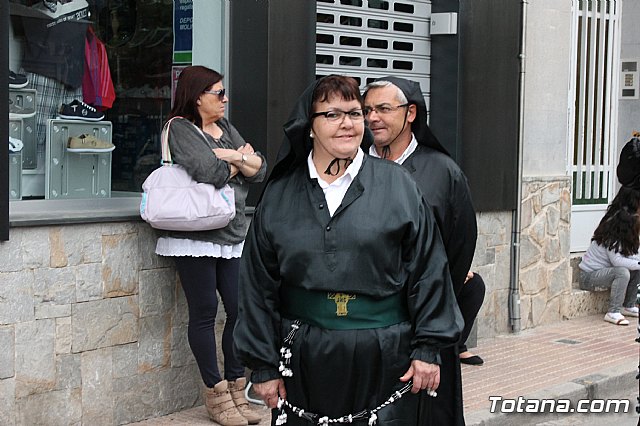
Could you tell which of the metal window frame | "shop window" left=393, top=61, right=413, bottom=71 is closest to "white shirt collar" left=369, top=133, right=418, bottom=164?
"shop window" left=393, top=61, right=413, bottom=71

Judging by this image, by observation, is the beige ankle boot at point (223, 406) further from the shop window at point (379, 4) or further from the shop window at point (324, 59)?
Answer: the shop window at point (379, 4)

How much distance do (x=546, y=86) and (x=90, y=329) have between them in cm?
550

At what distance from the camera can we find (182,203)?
632cm

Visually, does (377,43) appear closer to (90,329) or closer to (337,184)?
(90,329)

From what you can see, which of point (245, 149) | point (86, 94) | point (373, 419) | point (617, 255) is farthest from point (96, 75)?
point (617, 255)

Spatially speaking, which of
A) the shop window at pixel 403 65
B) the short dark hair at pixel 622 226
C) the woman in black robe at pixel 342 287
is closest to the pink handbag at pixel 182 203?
the woman in black robe at pixel 342 287

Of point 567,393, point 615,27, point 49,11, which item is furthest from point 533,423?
point 615,27

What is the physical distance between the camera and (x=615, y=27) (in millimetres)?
11906

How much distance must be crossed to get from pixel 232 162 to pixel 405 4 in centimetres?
349

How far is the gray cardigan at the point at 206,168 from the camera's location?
6375 millimetres

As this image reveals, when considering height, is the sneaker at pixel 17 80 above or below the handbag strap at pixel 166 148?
above

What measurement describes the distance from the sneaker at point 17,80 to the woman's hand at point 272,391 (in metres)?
3.08

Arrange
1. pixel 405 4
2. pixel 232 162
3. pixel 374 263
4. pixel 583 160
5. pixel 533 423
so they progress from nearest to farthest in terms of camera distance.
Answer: pixel 374 263, pixel 232 162, pixel 533 423, pixel 405 4, pixel 583 160

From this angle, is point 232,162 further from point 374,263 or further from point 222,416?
point 374,263
